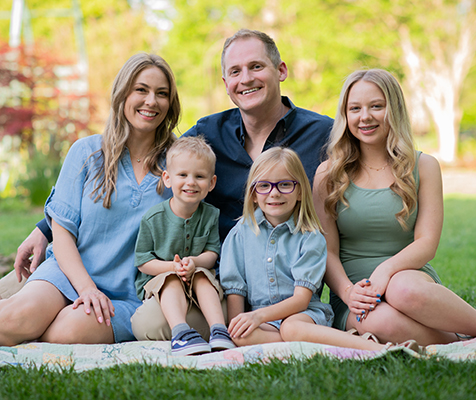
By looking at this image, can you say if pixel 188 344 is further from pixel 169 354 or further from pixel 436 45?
pixel 436 45

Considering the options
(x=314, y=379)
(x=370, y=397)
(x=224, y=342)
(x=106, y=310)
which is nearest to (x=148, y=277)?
(x=106, y=310)

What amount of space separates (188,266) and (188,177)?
51cm

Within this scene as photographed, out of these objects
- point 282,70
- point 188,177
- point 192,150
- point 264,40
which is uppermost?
point 264,40

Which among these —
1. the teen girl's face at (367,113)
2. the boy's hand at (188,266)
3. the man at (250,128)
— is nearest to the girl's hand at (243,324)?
the boy's hand at (188,266)

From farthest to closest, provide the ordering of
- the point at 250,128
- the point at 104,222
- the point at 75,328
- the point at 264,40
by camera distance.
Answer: the point at 250,128 < the point at 264,40 < the point at 104,222 < the point at 75,328

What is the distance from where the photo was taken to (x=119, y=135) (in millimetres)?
3166

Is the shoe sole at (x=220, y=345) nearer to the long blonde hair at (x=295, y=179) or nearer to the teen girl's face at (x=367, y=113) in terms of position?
the long blonde hair at (x=295, y=179)

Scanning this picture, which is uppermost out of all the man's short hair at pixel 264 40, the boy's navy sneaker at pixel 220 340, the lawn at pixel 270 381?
the man's short hair at pixel 264 40

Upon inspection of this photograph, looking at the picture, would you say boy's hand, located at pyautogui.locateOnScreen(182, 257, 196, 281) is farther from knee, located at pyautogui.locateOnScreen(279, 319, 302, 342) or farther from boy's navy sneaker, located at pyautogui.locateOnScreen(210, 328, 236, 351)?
knee, located at pyautogui.locateOnScreen(279, 319, 302, 342)

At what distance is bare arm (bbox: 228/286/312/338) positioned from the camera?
2.56 metres

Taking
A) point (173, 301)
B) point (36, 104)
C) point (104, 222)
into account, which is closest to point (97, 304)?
point (173, 301)

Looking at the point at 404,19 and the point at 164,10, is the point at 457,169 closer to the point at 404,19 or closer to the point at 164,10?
the point at 404,19

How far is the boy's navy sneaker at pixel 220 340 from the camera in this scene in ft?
8.23

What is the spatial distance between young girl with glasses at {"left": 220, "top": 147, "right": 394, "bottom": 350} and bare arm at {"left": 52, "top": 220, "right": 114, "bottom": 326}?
2.19 ft
